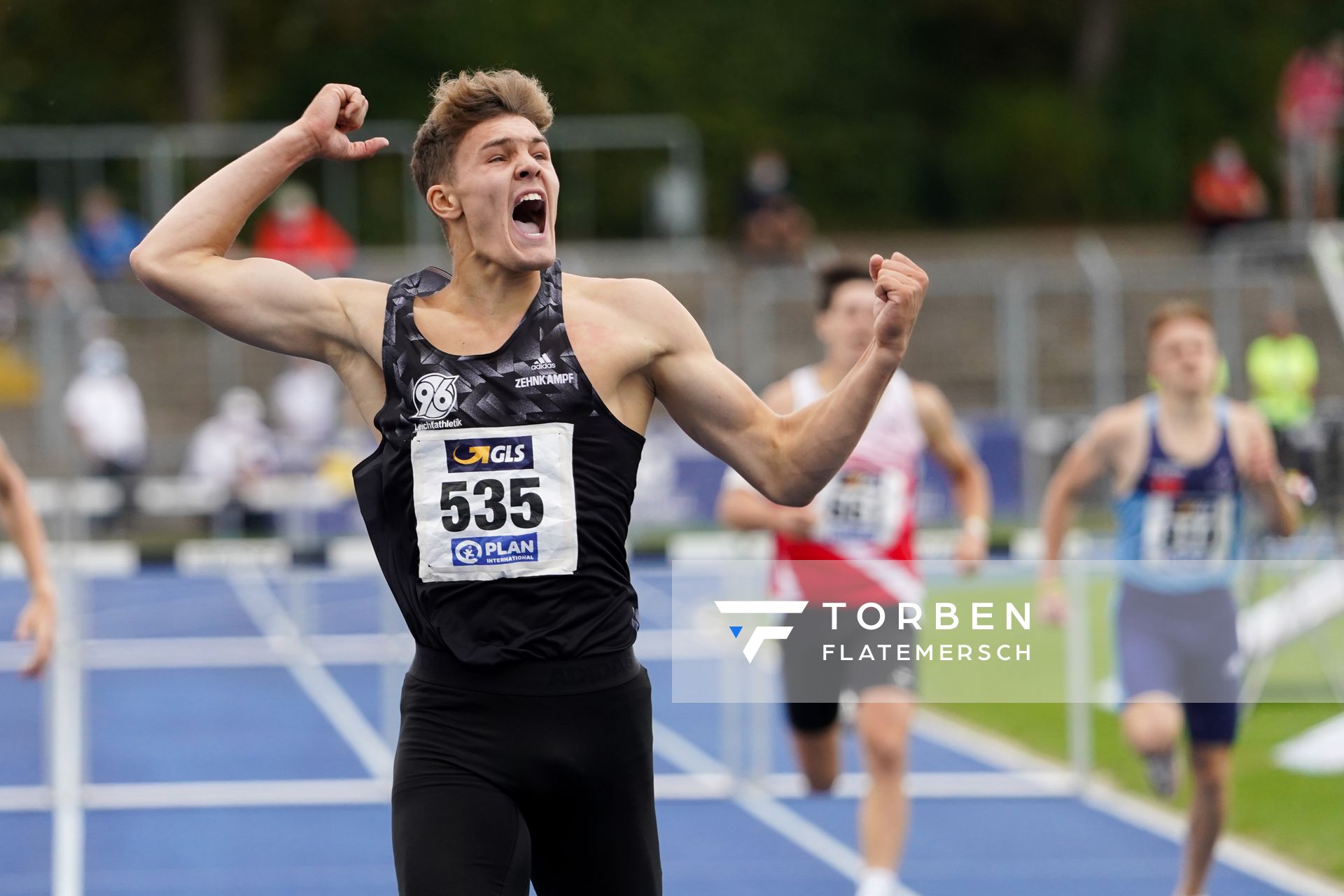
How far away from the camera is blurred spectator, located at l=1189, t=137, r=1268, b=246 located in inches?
965

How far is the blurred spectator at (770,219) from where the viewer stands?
23562mm

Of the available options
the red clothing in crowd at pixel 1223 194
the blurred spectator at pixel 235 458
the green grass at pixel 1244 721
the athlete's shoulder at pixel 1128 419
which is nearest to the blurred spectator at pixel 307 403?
the blurred spectator at pixel 235 458

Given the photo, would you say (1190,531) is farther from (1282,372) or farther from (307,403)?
(307,403)

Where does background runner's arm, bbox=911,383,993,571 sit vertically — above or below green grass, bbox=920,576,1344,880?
above

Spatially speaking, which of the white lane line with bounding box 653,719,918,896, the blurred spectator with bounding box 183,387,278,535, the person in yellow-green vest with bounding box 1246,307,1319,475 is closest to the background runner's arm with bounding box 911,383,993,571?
the white lane line with bounding box 653,719,918,896

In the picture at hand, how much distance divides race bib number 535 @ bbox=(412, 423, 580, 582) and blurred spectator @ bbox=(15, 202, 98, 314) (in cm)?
1673

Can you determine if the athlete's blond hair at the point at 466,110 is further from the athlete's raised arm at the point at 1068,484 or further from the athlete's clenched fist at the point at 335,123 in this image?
the athlete's raised arm at the point at 1068,484

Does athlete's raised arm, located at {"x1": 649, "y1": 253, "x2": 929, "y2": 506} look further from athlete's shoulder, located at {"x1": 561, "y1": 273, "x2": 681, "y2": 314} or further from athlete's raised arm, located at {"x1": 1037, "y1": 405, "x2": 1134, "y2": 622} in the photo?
athlete's raised arm, located at {"x1": 1037, "y1": 405, "x2": 1134, "y2": 622}

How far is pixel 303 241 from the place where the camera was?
67.8ft

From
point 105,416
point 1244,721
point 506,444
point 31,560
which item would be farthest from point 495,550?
point 105,416

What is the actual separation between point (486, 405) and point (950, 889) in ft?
14.5

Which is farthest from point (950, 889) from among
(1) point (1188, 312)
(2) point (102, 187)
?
(2) point (102, 187)

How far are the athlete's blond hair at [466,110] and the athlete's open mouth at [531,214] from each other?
0.17m

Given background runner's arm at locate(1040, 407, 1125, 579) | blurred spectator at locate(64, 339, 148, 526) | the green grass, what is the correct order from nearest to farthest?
1. background runner's arm at locate(1040, 407, 1125, 579)
2. the green grass
3. blurred spectator at locate(64, 339, 148, 526)
